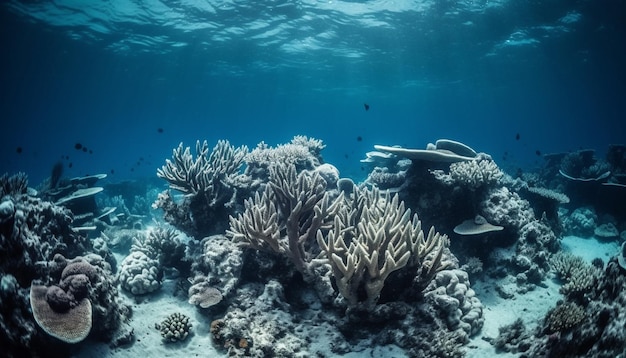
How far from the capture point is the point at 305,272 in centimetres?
586

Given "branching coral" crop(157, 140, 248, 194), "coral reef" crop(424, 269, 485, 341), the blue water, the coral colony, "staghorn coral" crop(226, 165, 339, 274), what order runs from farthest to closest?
1. the blue water
2. "branching coral" crop(157, 140, 248, 194)
3. "staghorn coral" crop(226, 165, 339, 274)
4. "coral reef" crop(424, 269, 485, 341)
5. the coral colony

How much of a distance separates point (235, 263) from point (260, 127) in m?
120

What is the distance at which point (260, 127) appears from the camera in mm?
122688

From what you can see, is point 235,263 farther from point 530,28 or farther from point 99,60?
point 99,60

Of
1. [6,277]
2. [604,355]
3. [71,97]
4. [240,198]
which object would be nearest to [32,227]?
[6,277]

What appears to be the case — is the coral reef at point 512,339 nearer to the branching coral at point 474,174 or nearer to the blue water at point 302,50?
the branching coral at point 474,174

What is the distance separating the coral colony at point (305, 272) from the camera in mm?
4648

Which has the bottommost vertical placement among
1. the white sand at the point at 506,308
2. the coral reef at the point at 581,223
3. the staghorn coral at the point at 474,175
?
the coral reef at the point at 581,223

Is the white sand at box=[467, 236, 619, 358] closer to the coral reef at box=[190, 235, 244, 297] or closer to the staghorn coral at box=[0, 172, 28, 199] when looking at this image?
the coral reef at box=[190, 235, 244, 297]

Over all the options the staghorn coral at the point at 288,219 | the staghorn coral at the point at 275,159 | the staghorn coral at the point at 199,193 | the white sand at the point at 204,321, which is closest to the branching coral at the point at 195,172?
the staghorn coral at the point at 199,193

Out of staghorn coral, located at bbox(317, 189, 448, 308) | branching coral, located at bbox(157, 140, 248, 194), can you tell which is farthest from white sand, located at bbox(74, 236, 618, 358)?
branching coral, located at bbox(157, 140, 248, 194)

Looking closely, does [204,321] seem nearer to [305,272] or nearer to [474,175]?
[305,272]

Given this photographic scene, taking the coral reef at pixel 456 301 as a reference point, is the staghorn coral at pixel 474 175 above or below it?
above

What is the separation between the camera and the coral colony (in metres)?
4.65
